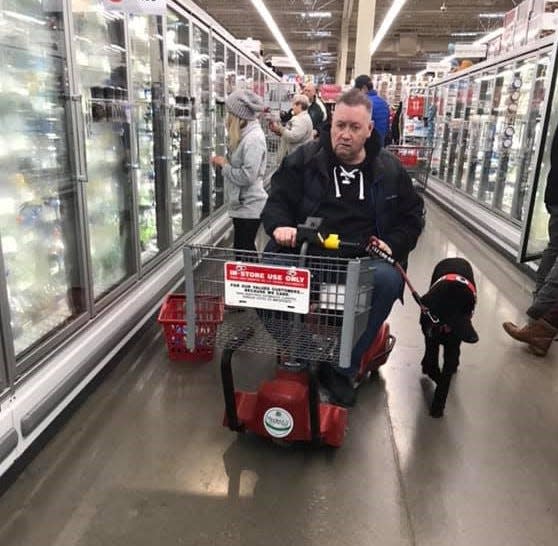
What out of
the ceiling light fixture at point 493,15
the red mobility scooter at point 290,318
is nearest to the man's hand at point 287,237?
the red mobility scooter at point 290,318

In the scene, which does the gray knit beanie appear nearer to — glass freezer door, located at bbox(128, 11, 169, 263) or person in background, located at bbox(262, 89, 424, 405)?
glass freezer door, located at bbox(128, 11, 169, 263)

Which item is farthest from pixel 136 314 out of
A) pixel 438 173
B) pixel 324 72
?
pixel 324 72

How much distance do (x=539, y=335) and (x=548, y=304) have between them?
0.27 metres

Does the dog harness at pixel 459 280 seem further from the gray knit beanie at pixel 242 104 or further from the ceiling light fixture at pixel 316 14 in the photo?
the ceiling light fixture at pixel 316 14

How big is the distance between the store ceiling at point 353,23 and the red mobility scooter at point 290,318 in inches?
585

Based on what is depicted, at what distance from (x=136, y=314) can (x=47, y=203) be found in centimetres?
104

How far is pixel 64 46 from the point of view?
101 inches

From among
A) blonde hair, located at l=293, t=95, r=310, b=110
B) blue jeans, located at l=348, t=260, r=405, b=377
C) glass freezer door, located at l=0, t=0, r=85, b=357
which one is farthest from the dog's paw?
blonde hair, located at l=293, t=95, r=310, b=110

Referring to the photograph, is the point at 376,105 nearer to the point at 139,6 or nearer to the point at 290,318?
the point at 139,6

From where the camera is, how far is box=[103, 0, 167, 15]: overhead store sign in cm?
264

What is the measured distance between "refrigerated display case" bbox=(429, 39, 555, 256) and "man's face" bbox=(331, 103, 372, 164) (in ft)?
8.50

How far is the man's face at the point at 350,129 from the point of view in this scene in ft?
7.91

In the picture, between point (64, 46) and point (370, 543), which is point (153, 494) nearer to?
point (370, 543)

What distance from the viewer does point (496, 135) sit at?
24.9ft
